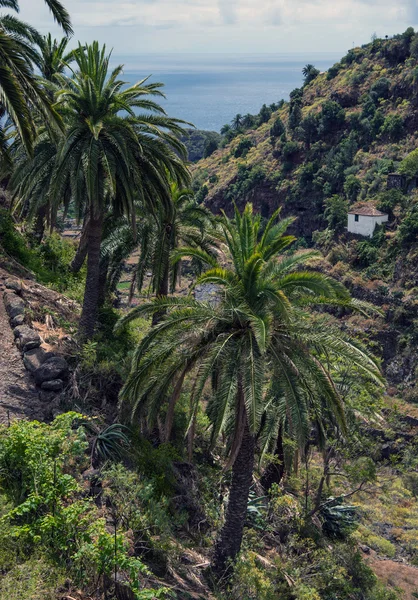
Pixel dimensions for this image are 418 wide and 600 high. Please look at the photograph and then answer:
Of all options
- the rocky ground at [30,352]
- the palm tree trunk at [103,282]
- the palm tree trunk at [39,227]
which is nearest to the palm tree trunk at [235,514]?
the rocky ground at [30,352]

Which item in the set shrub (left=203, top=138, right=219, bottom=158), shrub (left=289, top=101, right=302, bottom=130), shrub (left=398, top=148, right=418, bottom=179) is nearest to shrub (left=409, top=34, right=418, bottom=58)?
shrub (left=289, top=101, right=302, bottom=130)

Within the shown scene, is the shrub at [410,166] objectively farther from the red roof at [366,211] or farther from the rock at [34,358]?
the rock at [34,358]

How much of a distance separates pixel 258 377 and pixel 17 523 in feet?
13.0

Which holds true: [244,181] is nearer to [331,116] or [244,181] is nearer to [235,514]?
[331,116]

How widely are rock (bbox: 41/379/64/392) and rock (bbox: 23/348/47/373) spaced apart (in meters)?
0.48

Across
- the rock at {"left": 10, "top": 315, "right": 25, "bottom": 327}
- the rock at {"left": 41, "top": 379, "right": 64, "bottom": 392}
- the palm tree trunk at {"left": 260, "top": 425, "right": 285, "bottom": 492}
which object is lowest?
the palm tree trunk at {"left": 260, "top": 425, "right": 285, "bottom": 492}

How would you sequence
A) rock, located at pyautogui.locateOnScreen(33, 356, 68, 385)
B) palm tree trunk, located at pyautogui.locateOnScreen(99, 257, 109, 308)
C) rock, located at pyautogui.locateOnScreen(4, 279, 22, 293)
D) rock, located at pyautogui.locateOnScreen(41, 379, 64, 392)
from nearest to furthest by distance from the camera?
rock, located at pyautogui.locateOnScreen(41, 379, 64, 392) < rock, located at pyautogui.locateOnScreen(33, 356, 68, 385) < rock, located at pyautogui.locateOnScreen(4, 279, 22, 293) < palm tree trunk, located at pyautogui.locateOnScreen(99, 257, 109, 308)

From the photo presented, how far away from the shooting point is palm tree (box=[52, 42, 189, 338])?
508 inches

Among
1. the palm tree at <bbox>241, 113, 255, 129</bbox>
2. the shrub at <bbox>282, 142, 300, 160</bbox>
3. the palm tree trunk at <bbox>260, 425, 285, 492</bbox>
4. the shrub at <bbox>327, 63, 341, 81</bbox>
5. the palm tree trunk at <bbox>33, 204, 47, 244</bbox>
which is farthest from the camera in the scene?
the palm tree at <bbox>241, 113, 255, 129</bbox>

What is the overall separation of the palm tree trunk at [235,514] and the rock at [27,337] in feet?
17.6

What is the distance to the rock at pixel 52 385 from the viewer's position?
12.4 metres

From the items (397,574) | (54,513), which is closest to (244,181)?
(397,574)

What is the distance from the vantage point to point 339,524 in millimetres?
15844

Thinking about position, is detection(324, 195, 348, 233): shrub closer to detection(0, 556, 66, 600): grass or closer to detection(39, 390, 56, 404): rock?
detection(39, 390, 56, 404): rock
